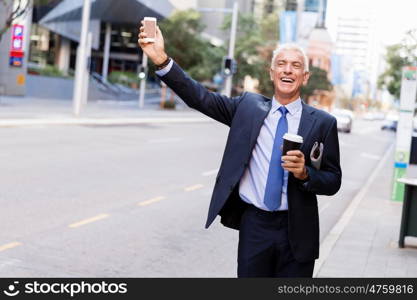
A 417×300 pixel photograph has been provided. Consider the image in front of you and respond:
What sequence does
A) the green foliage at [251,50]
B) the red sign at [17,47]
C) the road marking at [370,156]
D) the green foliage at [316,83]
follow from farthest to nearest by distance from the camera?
the green foliage at [316,83] < the green foliage at [251,50] < the red sign at [17,47] < the road marking at [370,156]

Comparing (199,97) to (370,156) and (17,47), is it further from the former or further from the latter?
(17,47)

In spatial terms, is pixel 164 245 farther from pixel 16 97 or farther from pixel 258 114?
pixel 16 97

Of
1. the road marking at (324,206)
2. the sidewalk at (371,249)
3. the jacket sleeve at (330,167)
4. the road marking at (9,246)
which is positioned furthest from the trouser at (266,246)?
the road marking at (324,206)

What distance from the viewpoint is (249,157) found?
3.82 m

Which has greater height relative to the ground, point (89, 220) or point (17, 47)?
point (17, 47)

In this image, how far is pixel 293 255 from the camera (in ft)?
12.5

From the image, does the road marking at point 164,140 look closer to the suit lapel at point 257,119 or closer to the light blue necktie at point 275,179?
the suit lapel at point 257,119

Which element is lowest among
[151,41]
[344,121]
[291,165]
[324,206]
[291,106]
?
[344,121]

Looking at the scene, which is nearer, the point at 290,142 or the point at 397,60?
the point at 290,142

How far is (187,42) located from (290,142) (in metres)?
58.1

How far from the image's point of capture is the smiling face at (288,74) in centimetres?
383

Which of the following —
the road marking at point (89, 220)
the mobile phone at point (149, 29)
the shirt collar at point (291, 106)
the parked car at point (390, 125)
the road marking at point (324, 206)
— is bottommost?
the parked car at point (390, 125)

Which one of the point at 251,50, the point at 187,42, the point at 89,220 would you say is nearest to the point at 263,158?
the point at 89,220

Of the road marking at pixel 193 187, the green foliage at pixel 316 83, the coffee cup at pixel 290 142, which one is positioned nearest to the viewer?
the coffee cup at pixel 290 142
